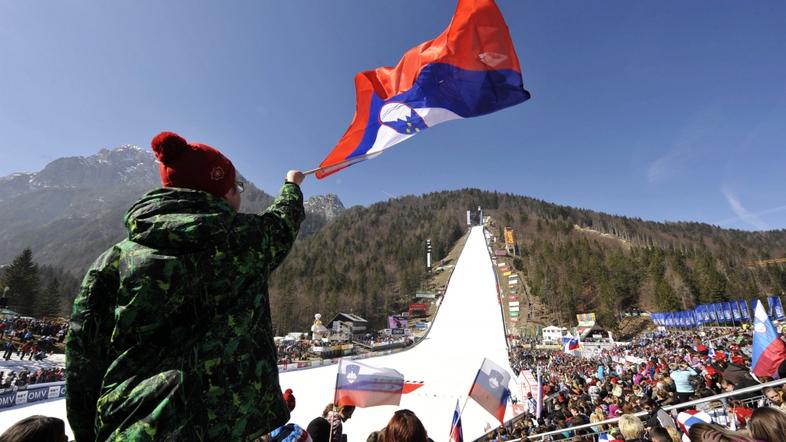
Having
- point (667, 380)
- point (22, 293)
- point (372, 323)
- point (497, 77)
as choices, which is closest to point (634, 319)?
point (372, 323)

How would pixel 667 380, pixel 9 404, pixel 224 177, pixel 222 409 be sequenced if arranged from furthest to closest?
pixel 9 404, pixel 667 380, pixel 224 177, pixel 222 409

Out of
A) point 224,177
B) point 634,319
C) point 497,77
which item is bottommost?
point 634,319

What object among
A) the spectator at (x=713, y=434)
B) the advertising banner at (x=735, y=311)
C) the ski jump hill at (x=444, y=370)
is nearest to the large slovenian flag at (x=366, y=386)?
the ski jump hill at (x=444, y=370)

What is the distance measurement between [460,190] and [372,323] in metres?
101

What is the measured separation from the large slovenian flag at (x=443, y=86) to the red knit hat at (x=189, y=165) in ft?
8.60

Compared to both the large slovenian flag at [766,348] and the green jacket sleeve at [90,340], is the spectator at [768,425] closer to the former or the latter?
the green jacket sleeve at [90,340]

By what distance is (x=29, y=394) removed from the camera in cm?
1470

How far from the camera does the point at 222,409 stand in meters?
1.08

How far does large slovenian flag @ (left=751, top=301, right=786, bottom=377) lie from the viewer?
264 inches

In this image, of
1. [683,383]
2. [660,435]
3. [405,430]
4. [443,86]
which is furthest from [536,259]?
[405,430]

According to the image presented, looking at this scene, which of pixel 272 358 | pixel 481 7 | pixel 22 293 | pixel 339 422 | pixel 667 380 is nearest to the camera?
pixel 272 358

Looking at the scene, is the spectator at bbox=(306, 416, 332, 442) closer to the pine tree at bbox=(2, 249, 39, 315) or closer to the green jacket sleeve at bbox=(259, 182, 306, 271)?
the green jacket sleeve at bbox=(259, 182, 306, 271)

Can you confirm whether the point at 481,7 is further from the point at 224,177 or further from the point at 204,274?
the point at 204,274

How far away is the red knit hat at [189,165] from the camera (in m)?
1.34
